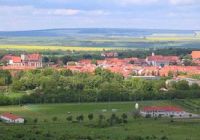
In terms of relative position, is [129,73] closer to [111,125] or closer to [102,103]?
[102,103]

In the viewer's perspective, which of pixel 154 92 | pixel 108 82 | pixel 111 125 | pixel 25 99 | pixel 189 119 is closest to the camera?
pixel 111 125

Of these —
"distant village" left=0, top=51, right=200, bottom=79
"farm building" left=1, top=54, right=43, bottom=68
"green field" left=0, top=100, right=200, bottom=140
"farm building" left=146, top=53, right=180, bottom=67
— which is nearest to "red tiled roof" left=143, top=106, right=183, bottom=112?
"green field" left=0, top=100, right=200, bottom=140

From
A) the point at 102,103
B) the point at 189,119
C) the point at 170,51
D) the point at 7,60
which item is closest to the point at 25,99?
the point at 102,103

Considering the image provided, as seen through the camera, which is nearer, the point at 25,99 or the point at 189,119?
the point at 189,119

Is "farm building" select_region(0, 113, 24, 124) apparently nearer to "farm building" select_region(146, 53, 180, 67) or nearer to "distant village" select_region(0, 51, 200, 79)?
"distant village" select_region(0, 51, 200, 79)

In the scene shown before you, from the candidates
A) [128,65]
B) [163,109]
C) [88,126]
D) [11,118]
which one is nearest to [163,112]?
[163,109]

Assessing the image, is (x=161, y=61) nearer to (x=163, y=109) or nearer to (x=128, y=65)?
(x=128, y=65)
